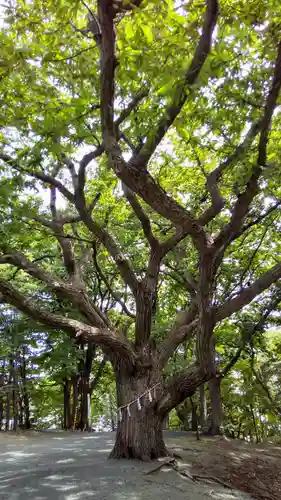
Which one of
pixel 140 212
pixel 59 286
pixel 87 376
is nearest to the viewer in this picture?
pixel 59 286

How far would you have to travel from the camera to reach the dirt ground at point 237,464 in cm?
546

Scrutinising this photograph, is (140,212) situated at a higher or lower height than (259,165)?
higher

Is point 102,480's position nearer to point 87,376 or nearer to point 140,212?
point 140,212

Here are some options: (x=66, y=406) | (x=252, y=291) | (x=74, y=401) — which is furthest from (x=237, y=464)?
(x=66, y=406)

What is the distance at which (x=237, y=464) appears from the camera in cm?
664

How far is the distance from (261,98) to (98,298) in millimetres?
12865

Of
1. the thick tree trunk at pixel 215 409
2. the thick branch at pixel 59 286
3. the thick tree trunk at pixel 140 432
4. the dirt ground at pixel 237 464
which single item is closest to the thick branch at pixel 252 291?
the thick tree trunk at pixel 140 432

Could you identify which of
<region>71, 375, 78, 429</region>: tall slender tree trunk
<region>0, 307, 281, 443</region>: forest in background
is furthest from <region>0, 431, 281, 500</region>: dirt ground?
<region>71, 375, 78, 429</region>: tall slender tree trunk

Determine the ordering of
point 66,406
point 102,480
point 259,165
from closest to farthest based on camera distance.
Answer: point 259,165 → point 102,480 → point 66,406

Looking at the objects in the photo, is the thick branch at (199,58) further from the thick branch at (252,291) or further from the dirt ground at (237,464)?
the dirt ground at (237,464)

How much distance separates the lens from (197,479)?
5020mm

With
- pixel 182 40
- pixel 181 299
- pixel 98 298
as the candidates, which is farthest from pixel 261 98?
pixel 98 298

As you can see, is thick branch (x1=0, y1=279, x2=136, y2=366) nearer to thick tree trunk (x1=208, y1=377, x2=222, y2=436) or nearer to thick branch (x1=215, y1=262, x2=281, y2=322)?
thick branch (x1=215, y1=262, x2=281, y2=322)

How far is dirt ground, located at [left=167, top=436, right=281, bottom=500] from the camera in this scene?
17.9 feet
